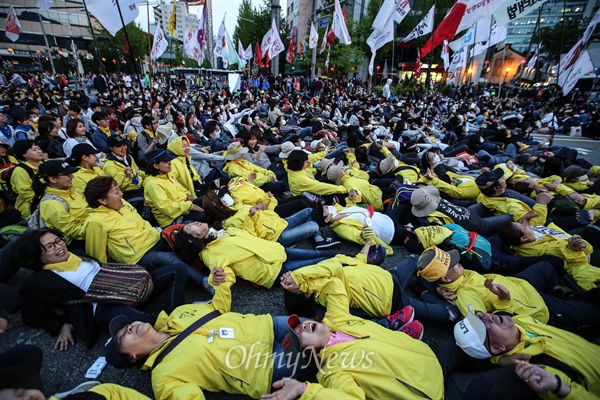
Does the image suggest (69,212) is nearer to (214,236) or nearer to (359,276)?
(214,236)

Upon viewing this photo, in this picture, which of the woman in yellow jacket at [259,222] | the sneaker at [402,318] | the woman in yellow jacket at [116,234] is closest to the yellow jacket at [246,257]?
the woman in yellow jacket at [116,234]

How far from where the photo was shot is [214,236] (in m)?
3.29

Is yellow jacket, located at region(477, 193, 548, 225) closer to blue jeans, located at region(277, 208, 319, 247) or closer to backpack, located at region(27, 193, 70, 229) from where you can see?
blue jeans, located at region(277, 208, 319, 247)

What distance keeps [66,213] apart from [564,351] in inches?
206

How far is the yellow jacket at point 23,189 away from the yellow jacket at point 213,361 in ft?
10.7

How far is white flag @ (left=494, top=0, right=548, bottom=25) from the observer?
5797 mm

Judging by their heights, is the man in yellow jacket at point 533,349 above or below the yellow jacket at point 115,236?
below

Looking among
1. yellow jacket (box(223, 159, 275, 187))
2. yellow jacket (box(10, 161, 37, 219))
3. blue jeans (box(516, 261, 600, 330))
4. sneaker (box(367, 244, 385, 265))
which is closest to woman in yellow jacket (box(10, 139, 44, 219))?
yellow jacket (box(10, 161, 37, 219))

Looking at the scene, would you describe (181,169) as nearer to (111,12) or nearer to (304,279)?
(304,279)

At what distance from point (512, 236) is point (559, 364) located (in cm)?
195

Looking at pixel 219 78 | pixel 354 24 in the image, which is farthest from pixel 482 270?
pixel 354 24

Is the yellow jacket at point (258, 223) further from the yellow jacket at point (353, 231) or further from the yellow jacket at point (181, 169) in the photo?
the yellow jacket at point (181, 169)

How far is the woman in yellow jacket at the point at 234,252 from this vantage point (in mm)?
3145

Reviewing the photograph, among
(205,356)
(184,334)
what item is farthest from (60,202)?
(205,356)
